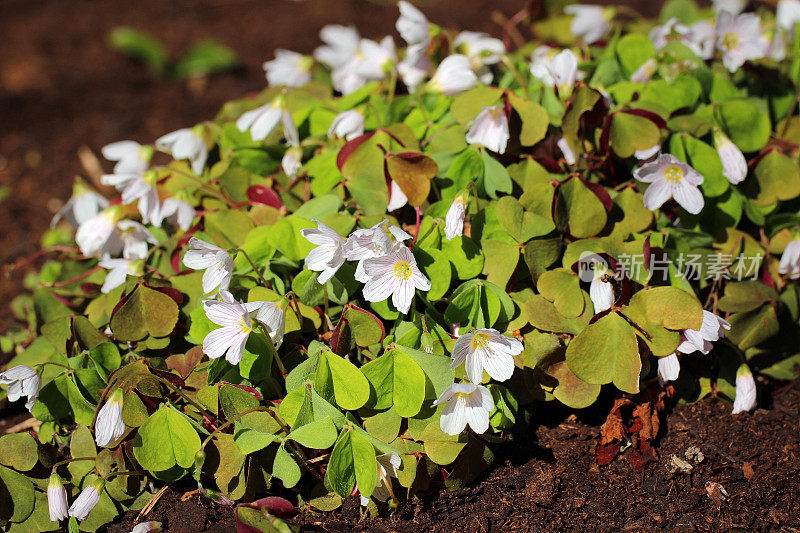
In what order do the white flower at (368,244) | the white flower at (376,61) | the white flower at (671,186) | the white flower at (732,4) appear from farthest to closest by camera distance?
the white flower at (732,4) → the white flower at (376,61) → the white flower at (671,186) → the white flower at (368,244)

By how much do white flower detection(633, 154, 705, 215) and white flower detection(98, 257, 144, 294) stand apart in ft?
4.07

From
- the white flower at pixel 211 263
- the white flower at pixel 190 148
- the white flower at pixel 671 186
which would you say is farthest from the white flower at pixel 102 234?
the white flower at pixel 671 186

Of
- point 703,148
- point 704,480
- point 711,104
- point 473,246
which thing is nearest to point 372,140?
point 473,246

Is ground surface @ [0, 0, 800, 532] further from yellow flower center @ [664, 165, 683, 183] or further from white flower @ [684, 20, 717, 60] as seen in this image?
white flower @ [684, 20, 717, 60]

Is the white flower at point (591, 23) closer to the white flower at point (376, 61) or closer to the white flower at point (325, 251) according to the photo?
the white flower at point (376, 61)

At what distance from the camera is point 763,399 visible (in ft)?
5.64

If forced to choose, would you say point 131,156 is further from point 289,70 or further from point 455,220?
point 455,220

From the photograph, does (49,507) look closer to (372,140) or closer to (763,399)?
(372,140)

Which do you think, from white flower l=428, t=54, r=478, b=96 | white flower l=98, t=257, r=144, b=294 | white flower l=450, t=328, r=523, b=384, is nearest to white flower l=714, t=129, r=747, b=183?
white flower l=428, t=54, r=478, b=96

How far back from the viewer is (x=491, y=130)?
1.61 m

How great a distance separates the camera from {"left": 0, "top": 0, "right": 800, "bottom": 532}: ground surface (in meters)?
1.45

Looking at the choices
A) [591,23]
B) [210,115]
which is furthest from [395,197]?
[210,115]

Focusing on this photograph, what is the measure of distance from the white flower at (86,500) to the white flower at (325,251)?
2.22ft

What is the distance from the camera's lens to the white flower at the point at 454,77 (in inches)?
71.3
